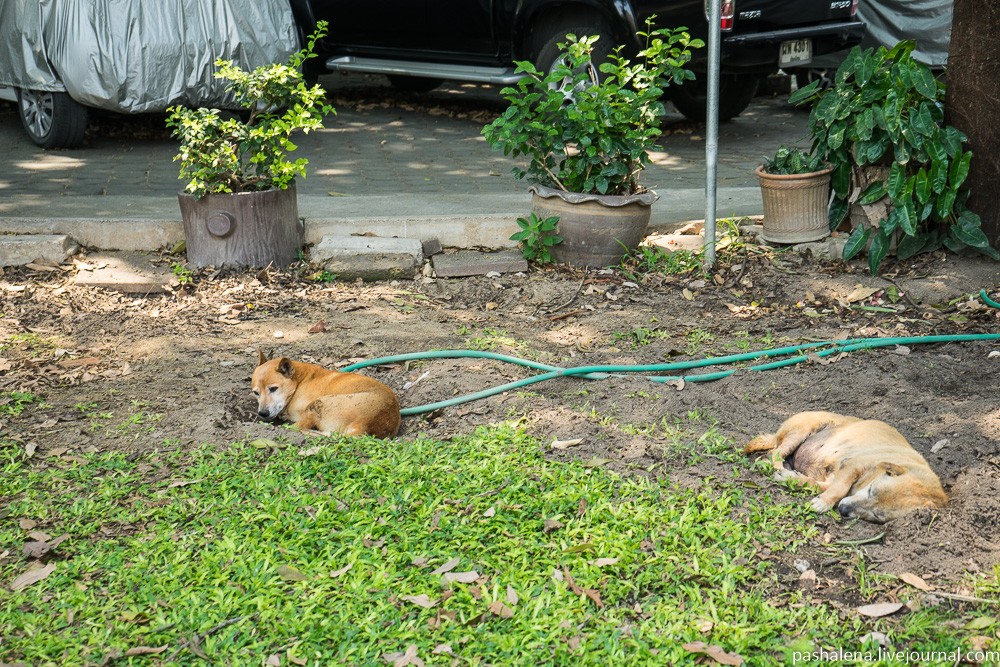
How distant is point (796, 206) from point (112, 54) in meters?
6.02

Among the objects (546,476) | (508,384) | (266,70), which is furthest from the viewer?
(266,70)

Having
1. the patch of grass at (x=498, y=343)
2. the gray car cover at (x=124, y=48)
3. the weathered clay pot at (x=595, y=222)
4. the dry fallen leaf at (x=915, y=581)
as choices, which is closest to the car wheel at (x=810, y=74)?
the weathered clay pot at (x=595, y=222)

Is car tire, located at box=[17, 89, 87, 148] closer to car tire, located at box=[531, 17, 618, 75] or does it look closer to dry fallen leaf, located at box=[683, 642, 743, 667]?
car tire, located at box=[531, 17, 618, 75]

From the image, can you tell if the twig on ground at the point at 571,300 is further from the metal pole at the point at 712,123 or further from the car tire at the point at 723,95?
the car tire at the point at 723,95

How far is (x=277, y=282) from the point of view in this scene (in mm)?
6254

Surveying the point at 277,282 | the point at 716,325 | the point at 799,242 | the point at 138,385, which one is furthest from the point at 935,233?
the point at 138,385

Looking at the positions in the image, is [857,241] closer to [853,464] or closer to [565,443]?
[853,464]

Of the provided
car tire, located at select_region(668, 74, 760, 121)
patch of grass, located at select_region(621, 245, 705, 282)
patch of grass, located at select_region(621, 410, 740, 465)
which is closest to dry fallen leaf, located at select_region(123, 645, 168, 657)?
patch of grass, located at select_region(621, 410, 740, 465)

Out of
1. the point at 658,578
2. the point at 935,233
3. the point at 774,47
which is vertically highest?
the point at 774,47

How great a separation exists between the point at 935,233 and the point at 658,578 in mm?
4070

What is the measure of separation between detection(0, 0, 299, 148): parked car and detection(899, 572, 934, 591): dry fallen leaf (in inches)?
277

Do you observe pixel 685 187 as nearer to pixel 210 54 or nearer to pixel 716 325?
pixel 716 325

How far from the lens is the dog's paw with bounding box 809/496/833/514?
11.8ft

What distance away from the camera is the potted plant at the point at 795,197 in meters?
6.38
